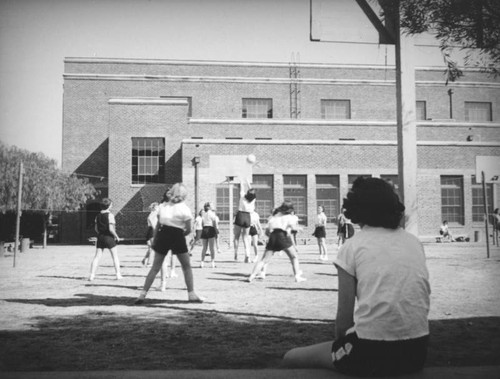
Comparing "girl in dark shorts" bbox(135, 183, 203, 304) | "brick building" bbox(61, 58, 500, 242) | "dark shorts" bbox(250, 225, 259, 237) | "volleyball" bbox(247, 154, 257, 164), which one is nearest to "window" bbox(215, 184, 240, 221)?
"brick building" bbox(61, 58, 500, 242)

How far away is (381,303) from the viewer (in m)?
2.58

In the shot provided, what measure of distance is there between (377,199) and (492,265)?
12406mm

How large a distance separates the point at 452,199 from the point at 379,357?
31193 millimetres

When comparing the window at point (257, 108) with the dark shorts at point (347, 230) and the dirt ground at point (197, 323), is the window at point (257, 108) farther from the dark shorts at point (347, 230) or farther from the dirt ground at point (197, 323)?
the dirt ground at point (197, 323)

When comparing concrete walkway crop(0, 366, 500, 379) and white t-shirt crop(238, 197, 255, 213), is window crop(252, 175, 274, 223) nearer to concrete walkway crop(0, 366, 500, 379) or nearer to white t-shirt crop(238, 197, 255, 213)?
white t-shirt crop(238, 197, 255, 213)

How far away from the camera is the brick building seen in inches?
1202

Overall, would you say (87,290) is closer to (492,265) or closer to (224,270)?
(224,270)

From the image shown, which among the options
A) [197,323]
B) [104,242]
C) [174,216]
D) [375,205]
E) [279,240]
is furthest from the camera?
[104,242]

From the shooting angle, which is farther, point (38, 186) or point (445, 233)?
point (445, 233)

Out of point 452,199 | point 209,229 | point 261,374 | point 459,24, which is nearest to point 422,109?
point 452,199

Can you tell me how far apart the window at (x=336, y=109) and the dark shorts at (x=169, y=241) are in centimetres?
3438

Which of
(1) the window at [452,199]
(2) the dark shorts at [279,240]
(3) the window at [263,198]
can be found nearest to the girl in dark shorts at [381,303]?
(2) the dark shorts at [279,240]

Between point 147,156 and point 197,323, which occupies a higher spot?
point 147,156

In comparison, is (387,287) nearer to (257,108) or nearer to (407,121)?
(407,121)
